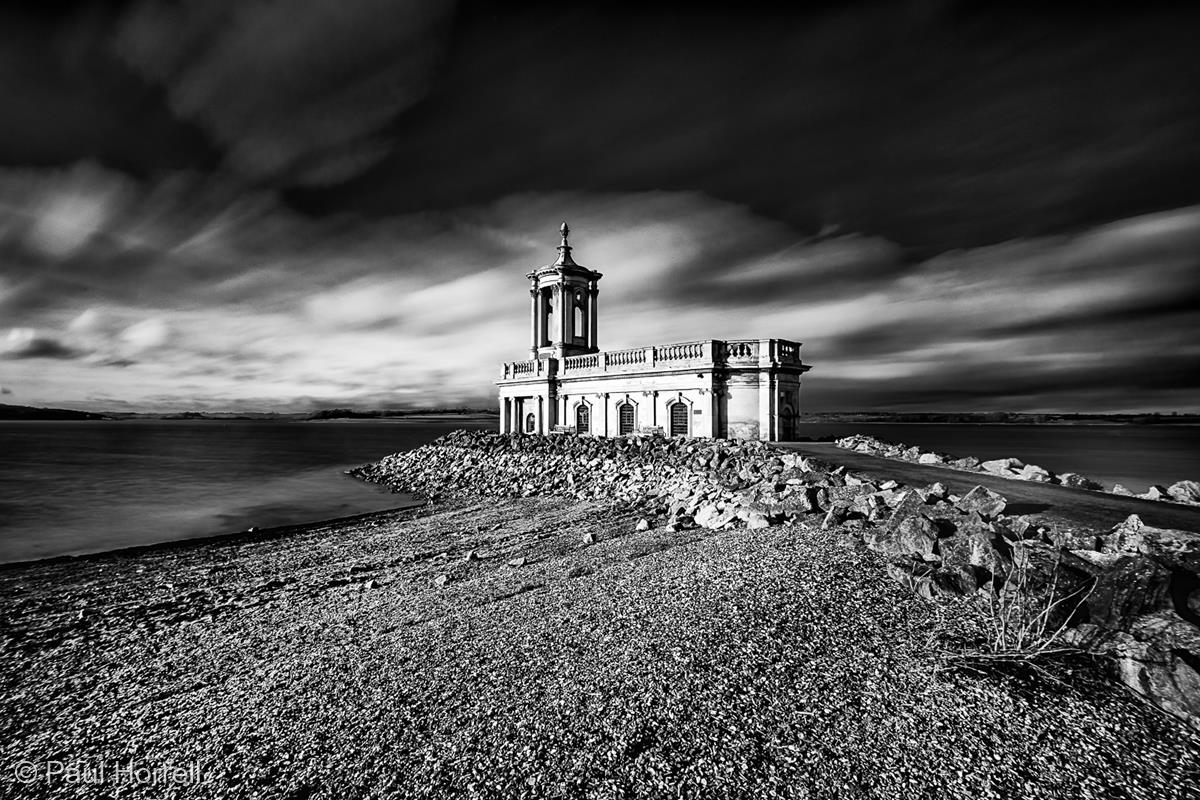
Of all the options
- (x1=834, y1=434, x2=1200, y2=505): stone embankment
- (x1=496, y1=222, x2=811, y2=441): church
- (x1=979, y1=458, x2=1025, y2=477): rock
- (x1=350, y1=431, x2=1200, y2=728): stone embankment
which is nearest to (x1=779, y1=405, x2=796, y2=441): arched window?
(x1=496, y1=222, x2=811, y2=441): church

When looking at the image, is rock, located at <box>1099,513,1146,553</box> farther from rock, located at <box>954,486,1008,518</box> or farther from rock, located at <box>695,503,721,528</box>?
rock, located at <box>695,503,721,528</box>

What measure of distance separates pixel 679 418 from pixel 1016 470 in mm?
13021

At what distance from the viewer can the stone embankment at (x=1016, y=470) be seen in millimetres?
13336

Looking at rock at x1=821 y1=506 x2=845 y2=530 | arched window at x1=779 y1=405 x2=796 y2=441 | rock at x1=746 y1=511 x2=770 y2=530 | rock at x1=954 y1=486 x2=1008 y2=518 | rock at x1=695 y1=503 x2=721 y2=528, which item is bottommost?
rock at x1=695 y1=503 x2=721 y2=528

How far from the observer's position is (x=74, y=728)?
581cm

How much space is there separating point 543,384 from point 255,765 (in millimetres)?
27106

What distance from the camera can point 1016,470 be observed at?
1662cm

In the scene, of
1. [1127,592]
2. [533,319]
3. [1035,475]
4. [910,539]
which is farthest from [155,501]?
[1035,475]

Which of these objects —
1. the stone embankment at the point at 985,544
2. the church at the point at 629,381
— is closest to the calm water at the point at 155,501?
the church at the point at 629,381

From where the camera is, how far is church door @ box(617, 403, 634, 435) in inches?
1086

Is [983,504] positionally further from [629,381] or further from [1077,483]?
[629,381]

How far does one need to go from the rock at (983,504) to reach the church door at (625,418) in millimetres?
18365

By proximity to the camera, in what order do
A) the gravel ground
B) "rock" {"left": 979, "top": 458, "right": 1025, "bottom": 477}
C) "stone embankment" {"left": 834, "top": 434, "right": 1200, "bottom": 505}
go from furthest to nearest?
"rock" {"left": 979, "top": 458, "right": 1025, "bottom": 477} → "stone embankment" {"left": 834, "top": 434, "right": 1200, "bottom": 505} → the gravel ground

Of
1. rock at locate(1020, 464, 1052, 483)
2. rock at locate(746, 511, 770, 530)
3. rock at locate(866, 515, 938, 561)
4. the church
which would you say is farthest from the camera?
the church
